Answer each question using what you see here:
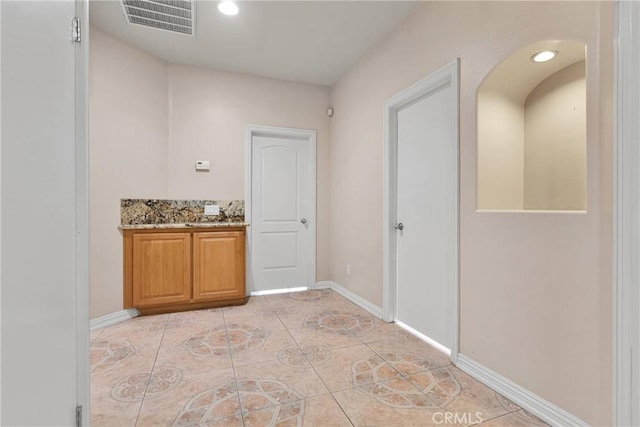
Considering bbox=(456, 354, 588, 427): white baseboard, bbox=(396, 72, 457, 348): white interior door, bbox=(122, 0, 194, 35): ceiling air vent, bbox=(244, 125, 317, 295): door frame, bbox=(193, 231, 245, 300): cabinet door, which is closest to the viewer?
bbox=(456, 354, 588, 427): white baseboard

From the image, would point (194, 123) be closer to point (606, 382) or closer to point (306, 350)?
point (306, 350)

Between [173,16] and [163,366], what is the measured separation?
9.18 feet

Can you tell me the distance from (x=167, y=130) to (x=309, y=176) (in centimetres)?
177

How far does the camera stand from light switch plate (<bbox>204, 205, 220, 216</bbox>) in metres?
3.52

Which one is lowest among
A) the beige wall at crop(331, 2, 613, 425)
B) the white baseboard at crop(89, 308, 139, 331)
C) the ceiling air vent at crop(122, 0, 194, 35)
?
the white baseboard at crop(89, 308, 139, 331)

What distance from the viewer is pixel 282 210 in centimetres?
388

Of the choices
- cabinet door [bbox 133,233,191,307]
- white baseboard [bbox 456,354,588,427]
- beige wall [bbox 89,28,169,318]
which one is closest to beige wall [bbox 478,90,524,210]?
white baseboard [bbox 456,354,588,427]

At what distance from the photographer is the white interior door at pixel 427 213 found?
2188 mm

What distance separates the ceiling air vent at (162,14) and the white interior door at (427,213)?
6.72ft

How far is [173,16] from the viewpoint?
2543mm

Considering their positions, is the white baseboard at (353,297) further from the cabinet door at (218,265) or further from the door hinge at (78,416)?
the door hinge at (78,416)

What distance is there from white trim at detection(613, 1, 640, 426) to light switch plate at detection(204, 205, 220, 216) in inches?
134

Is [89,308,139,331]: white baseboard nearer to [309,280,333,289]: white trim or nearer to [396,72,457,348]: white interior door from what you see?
[309,280,333,289]: white trim

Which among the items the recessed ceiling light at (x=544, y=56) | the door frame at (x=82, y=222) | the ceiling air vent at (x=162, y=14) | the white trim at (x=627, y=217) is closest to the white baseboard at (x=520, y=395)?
the white trim at (x=627, y=217)
